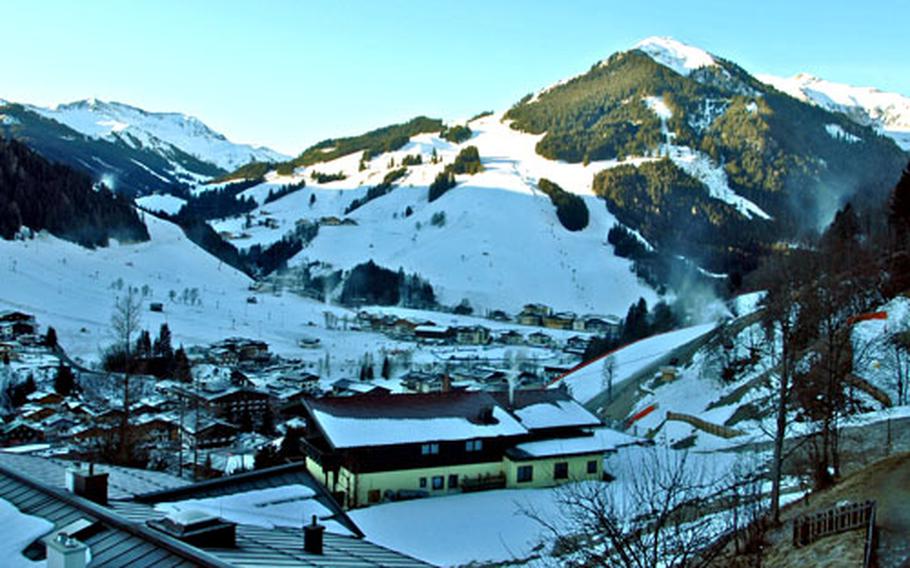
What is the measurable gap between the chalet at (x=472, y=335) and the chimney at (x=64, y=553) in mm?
96770

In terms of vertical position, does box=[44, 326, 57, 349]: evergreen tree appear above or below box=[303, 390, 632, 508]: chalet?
below

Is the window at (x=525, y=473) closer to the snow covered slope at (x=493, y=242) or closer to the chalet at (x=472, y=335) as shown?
the chalet at (x=472, y=335)

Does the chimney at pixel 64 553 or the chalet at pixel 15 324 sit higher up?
the chimney at pixel 64 553

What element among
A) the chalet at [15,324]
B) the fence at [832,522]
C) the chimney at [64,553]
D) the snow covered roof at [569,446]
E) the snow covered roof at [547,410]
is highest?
the chimney at [64,553]

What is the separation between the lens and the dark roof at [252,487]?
11.1 metres

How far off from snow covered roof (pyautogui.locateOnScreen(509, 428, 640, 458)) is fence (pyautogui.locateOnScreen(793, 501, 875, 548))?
12588mm

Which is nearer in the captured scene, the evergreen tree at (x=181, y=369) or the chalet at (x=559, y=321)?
the evergreen tree at (x=181, y=369)

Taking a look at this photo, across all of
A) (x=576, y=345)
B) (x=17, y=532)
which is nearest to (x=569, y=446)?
(x=17, y=532)

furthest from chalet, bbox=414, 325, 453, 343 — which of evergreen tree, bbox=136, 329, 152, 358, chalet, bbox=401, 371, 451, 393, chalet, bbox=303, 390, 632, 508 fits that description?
chalet, bbox=303, 390, 632, 508

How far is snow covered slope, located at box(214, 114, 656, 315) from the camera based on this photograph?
13238 centimetres

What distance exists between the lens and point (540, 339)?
102 metres

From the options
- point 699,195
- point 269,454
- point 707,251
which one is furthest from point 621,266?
point 269,454

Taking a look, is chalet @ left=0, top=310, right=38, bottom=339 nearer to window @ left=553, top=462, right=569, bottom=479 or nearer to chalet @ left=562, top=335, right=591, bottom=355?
chalet @ left=562, top=335, right=591, bottom=355

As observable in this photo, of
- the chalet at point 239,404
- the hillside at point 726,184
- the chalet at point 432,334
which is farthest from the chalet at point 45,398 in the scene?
the hillside at point 726,184
